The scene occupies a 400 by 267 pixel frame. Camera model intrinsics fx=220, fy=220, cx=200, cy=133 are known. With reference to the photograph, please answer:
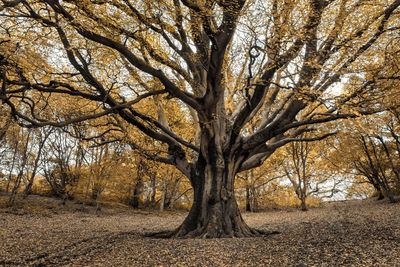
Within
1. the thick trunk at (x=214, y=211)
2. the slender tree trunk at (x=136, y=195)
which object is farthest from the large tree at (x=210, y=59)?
the slender tree trunk at (x=136, y=195)

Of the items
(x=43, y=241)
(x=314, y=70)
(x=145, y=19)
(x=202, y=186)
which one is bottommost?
(x=43, y=241)

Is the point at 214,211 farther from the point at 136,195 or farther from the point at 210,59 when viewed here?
the point at 136,195

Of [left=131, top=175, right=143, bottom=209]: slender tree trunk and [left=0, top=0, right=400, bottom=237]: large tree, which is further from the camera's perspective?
[left=131, top=175, right=143, bottom=209]: slender tree trunk

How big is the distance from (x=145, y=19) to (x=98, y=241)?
5282 mm

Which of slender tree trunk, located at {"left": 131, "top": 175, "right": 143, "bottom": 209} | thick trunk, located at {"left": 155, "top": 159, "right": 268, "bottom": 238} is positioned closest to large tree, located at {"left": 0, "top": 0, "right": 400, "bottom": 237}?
thick trunk, located at {"left": 155, "top": 159, "right": 268, "bottom": 238}

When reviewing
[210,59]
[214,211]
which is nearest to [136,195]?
[214,211]

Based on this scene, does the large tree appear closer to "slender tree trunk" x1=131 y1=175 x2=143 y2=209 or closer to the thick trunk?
the thick trunk

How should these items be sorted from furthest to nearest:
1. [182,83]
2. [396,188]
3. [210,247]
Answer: [396,188]
[182,83]
[210,247]

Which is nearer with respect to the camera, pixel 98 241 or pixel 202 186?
pixel 98 241

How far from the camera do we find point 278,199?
1650cm

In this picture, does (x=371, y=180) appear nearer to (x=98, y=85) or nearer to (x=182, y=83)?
(x=182, y=83)

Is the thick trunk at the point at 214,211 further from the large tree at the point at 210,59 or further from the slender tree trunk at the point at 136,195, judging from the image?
the slender tree trunk at the point at 136,195

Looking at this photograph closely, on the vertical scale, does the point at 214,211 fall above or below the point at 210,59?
below

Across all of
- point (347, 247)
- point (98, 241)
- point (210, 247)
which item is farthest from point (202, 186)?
point (347, 247)
